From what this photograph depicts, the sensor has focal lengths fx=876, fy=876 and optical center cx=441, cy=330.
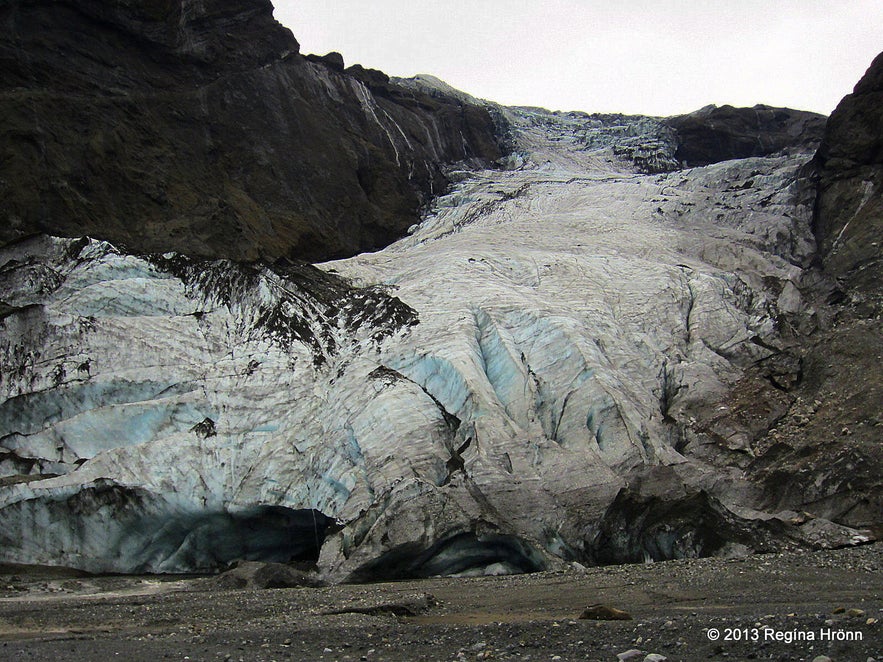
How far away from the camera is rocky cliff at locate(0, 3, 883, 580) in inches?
613

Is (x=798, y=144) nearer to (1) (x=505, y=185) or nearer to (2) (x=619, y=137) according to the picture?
(2) (x=619, y=137)

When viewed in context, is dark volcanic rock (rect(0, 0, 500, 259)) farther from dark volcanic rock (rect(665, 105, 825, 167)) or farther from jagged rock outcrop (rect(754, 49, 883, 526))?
jagged rock outcrop (rect(754, 49, 883, 526))

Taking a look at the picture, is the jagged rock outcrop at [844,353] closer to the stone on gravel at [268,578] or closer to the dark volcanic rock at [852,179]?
the dark volcanic rock at [852,179]

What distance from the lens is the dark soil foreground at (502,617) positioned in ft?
24.6

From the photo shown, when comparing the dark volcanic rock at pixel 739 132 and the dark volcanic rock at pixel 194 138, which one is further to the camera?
the dark volcanic rock at pixel 739 132

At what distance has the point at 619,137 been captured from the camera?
1715 inches

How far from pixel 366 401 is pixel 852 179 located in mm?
17943

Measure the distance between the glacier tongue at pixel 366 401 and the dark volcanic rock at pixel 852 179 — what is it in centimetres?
148

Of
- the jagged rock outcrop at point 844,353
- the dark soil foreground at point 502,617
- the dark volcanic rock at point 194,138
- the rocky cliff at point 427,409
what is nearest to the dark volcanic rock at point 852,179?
the jagged rock outcrop at point 844,353

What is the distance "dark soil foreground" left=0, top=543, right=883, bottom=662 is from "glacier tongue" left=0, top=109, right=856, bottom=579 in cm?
240

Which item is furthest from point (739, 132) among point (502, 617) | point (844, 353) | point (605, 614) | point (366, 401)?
point (605, 614)

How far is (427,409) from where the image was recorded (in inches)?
726

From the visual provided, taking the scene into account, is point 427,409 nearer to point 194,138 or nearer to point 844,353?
point 844,353

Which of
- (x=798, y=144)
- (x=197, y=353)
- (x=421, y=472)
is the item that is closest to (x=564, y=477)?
(x=421, y=472)
